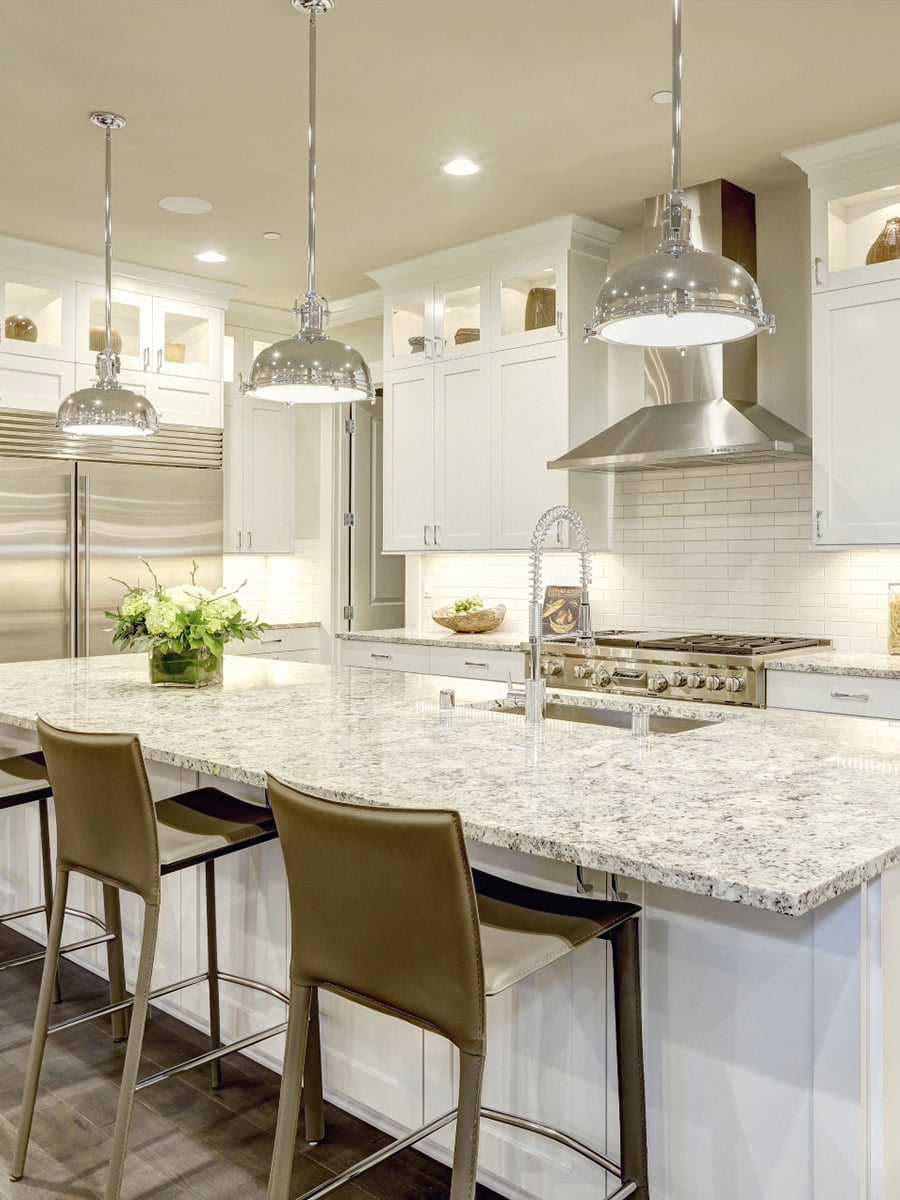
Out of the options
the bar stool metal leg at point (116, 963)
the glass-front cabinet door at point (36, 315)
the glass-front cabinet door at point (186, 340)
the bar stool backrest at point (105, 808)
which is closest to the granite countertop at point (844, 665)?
the bar stool metal leg at point (116, 963)

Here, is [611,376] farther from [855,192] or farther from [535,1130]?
[535,1130]

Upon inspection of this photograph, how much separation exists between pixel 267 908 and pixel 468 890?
122cm

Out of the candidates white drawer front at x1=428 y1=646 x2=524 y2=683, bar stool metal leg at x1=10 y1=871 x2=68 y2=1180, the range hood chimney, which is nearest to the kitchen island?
bar stool metal leg at x1=10 y1=871 x2=68 y2=1180

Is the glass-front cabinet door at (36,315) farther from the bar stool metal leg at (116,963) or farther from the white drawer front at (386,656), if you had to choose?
the bar stool metal leg at (116,963)

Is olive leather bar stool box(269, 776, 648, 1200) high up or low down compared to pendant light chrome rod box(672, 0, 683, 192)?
down

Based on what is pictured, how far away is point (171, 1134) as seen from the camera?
2207 mm

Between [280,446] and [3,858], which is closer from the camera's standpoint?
[3,858]

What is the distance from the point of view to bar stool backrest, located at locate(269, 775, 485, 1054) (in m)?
1.34

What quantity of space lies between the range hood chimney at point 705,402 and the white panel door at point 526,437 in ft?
0.99

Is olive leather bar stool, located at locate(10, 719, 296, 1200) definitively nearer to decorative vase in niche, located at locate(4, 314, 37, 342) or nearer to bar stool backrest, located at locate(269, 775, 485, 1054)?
bar stool backrest, located at locate(269, 775, 485, 1054)

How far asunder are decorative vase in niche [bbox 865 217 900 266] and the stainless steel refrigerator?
356 centimetres

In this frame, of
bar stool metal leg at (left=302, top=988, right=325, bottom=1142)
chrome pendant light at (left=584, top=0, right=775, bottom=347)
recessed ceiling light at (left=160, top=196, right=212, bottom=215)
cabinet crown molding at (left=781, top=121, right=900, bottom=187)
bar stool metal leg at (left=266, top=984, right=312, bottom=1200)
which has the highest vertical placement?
recessed ceiling light at (left=160, top=196, right=212, bottom=215)

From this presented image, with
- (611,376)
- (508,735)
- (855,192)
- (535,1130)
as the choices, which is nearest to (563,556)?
(611,376)

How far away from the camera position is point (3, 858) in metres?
3.43
